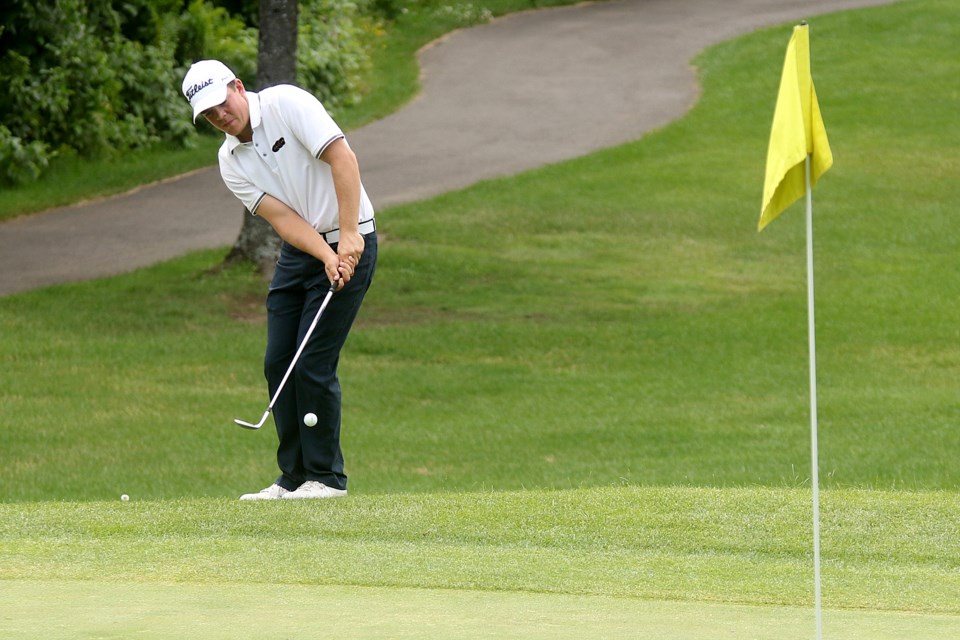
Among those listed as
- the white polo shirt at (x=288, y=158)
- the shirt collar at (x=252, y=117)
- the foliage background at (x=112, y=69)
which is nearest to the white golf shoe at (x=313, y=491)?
the white polo shirt at (x=288, y=158)

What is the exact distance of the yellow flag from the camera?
13.7 ft

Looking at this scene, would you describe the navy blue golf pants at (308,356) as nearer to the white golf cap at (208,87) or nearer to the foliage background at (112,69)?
the white golf cap at (208,87)

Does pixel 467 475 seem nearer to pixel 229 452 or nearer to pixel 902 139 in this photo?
pixel 229 452

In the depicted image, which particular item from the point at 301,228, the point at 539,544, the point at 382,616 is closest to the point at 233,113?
the point at 301,228

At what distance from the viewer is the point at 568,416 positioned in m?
11.8

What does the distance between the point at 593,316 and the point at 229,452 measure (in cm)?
529

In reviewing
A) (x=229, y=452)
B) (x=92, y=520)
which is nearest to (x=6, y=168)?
(x=229, y=452)

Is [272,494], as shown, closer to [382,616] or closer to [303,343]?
[303,343]

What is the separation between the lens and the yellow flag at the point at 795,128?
417 cm

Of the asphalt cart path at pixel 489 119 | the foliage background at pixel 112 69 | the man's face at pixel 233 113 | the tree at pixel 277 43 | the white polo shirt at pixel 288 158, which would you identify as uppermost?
the man's face at pixel 233 113

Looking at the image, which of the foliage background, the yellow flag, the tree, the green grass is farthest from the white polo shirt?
the foliage background

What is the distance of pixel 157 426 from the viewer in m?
11.3

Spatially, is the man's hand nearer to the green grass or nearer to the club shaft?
the club shaft

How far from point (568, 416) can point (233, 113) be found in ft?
19.6
